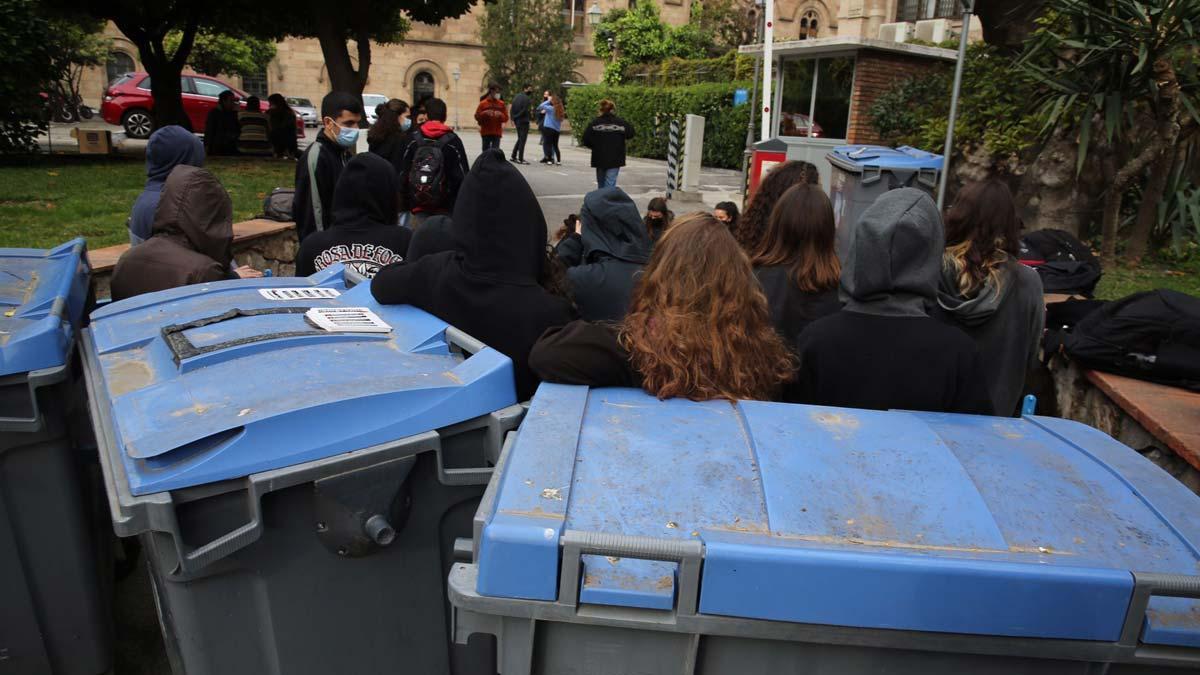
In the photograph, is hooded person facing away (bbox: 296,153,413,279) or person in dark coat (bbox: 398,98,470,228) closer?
hooded person facing away (bbox: 296,153,413,279)

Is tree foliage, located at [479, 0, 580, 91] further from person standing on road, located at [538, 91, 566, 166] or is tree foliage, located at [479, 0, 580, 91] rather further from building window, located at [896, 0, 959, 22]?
person standing on road, located at [538, 91, 566, 166]

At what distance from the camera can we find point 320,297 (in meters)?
3.11

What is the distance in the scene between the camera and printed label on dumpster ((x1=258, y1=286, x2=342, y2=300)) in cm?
305

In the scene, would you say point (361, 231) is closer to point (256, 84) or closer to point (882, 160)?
point (882, 160)

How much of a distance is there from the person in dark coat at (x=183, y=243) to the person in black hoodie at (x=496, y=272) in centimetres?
144

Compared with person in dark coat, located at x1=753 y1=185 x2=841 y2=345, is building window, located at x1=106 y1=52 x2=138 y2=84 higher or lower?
higher

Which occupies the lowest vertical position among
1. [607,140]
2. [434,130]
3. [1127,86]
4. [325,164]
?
[607,140]

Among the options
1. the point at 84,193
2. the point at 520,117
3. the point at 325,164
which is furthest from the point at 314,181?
the point at 520,117

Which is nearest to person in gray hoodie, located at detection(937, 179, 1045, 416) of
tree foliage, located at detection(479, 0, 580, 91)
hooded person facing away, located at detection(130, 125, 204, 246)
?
hooded person facing away, located at detection(130, 125, 204, 246)

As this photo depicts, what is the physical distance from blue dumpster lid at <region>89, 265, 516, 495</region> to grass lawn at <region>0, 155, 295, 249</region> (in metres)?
5.42

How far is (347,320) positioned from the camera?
2.71 m

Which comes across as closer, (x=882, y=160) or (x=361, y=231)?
(x=361, y=231)

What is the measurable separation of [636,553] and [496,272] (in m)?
1.45

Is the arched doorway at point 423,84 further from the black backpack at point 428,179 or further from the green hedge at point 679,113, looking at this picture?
the black backpack at point 428,179
